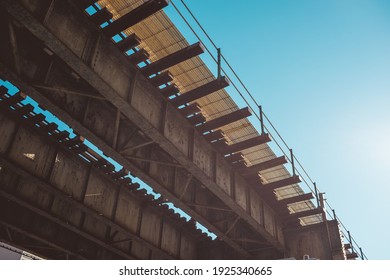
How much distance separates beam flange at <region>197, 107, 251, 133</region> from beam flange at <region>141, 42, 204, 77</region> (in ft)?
7.50

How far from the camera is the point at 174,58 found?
7699 mm

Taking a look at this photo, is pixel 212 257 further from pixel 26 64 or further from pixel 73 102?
pixel 26 64

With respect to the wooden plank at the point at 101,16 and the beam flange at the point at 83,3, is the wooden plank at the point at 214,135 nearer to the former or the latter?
the wooden plank at the point at 101,16

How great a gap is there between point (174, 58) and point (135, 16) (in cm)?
127

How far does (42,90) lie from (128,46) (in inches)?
83.3

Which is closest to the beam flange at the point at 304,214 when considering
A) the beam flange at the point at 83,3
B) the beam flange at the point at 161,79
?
the beam flange at the point at 161,79

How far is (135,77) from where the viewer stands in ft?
26.5

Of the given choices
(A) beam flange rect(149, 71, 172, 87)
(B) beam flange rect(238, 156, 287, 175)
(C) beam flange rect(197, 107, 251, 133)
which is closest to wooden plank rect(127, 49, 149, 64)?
(A) beam flange rect(149, 71, 172, 87)

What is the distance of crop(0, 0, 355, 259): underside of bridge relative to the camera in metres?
6.93

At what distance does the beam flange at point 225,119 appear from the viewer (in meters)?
9.09

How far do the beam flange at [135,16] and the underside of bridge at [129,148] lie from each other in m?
0.02

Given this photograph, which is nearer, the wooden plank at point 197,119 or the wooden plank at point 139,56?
the wooden plank at point 139,56

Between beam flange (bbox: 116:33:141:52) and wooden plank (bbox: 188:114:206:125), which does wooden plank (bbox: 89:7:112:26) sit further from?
→ wooden plank (bbox: 188:114:206:125)
